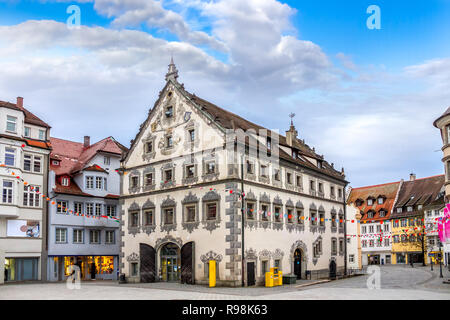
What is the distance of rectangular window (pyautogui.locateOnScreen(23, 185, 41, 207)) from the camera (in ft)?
160

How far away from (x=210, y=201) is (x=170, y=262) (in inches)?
264

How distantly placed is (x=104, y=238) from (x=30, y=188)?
9997 millimetres

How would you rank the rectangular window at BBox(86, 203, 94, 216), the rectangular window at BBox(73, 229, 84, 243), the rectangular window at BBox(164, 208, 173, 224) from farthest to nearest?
the rectangular window at BBox(86, 203, 94, 216) < the rectangular window at BBox(73, 229, 84, 243) < the rectangular window at BBox(164, 208, 173, 224)

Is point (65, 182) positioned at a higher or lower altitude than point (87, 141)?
lower

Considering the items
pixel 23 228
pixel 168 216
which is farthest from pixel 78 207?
pixel 168 216

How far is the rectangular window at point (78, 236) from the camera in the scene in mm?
52375

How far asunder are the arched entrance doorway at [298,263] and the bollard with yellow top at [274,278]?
6.16m

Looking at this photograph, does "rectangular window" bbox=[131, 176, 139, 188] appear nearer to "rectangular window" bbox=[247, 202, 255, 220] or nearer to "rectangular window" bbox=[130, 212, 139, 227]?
"rectangular window" bbox=[130, 212, 139, 227]

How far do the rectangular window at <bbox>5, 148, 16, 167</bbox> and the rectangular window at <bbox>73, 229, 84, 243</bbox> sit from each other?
975 centimetres

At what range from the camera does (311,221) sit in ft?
163

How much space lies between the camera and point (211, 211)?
4022 cm

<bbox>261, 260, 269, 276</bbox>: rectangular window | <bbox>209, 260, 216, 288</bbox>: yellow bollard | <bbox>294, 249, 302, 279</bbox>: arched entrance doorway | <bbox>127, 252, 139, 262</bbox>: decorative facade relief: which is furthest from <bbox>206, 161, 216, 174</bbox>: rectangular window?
<bbox>294, 249, 302, 279</bbox>: arched entrance doorway

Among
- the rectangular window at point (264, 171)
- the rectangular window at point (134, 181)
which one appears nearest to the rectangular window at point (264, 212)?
the rectangular window at point (264, 171)

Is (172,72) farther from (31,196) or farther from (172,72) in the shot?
(31,196)
